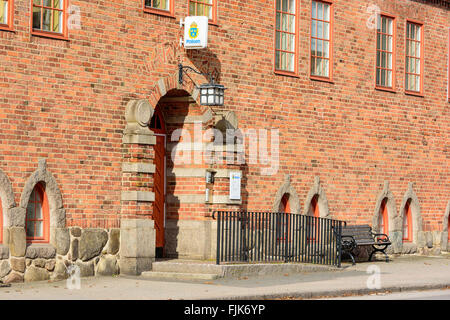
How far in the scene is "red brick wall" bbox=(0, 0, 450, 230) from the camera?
16562 millimetres

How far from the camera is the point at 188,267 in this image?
57.5 ft

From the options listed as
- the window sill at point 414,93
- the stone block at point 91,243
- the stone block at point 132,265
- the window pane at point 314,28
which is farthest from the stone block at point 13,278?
the window sill at point 414,93

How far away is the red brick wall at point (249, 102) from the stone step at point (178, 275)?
1.34m

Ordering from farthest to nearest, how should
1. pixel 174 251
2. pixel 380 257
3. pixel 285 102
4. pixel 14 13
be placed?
pixel 380 257 → pixel 285 102 → pixel 174 251 → pixel 14 13

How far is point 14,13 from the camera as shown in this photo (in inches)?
637

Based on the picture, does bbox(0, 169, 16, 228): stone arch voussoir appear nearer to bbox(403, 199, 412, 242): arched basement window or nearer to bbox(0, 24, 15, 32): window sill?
bbox(0, 24, 15, 32): window sill

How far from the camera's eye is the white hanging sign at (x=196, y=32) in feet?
61.8

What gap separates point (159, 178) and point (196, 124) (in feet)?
4.48

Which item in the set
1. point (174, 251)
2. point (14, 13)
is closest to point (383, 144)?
point (174, 251)

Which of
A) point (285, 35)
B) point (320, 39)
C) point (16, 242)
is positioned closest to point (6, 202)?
point (16, 242)

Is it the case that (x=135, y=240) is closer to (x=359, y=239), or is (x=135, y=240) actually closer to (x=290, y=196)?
(x=290, y=196)

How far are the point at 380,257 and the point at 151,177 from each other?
7.79m
